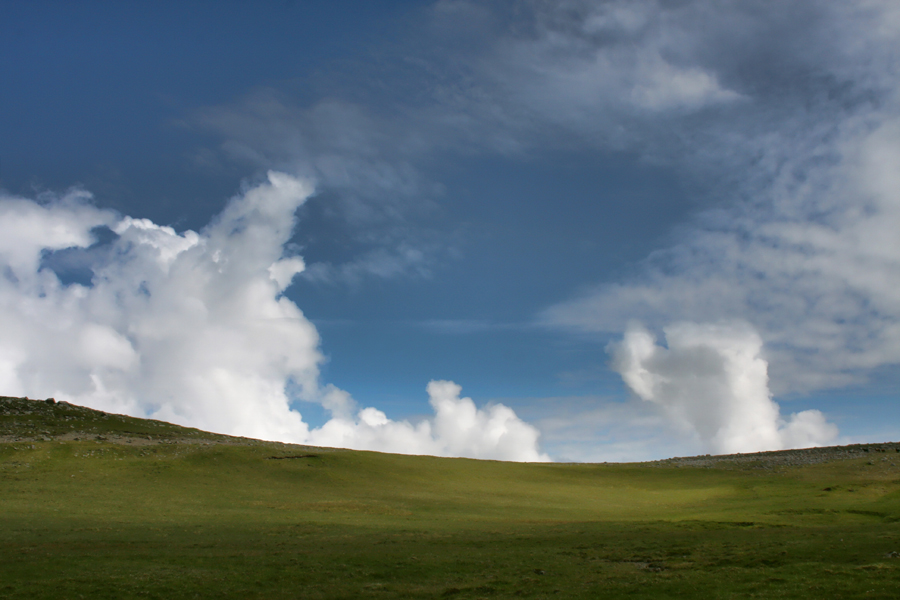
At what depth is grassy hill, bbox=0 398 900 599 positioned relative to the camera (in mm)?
21328

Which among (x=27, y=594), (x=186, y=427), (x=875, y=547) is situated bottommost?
(x=27, y=594)

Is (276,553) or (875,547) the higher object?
(875,547)

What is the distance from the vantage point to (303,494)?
50094 mm

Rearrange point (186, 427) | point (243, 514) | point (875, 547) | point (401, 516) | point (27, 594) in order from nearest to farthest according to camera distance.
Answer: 1. point (27, 594)
2. point (875, 547)
3. point (243, 514)
4. point (401, 516)
5. point (186, 427)

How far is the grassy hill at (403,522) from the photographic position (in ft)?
70.0

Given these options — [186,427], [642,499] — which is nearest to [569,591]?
[642,499]

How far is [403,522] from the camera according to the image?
39.1m

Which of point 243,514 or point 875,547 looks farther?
point 243,514

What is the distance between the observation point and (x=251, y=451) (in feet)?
206

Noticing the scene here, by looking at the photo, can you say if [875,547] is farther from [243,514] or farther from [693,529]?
[243,514]

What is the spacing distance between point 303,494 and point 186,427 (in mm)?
41224

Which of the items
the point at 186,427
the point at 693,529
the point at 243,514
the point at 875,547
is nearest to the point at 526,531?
the point at 693,529

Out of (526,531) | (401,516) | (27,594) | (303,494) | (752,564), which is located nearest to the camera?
(27,594)

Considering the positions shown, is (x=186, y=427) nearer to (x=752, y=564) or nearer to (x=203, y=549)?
(x=203, y=549)
